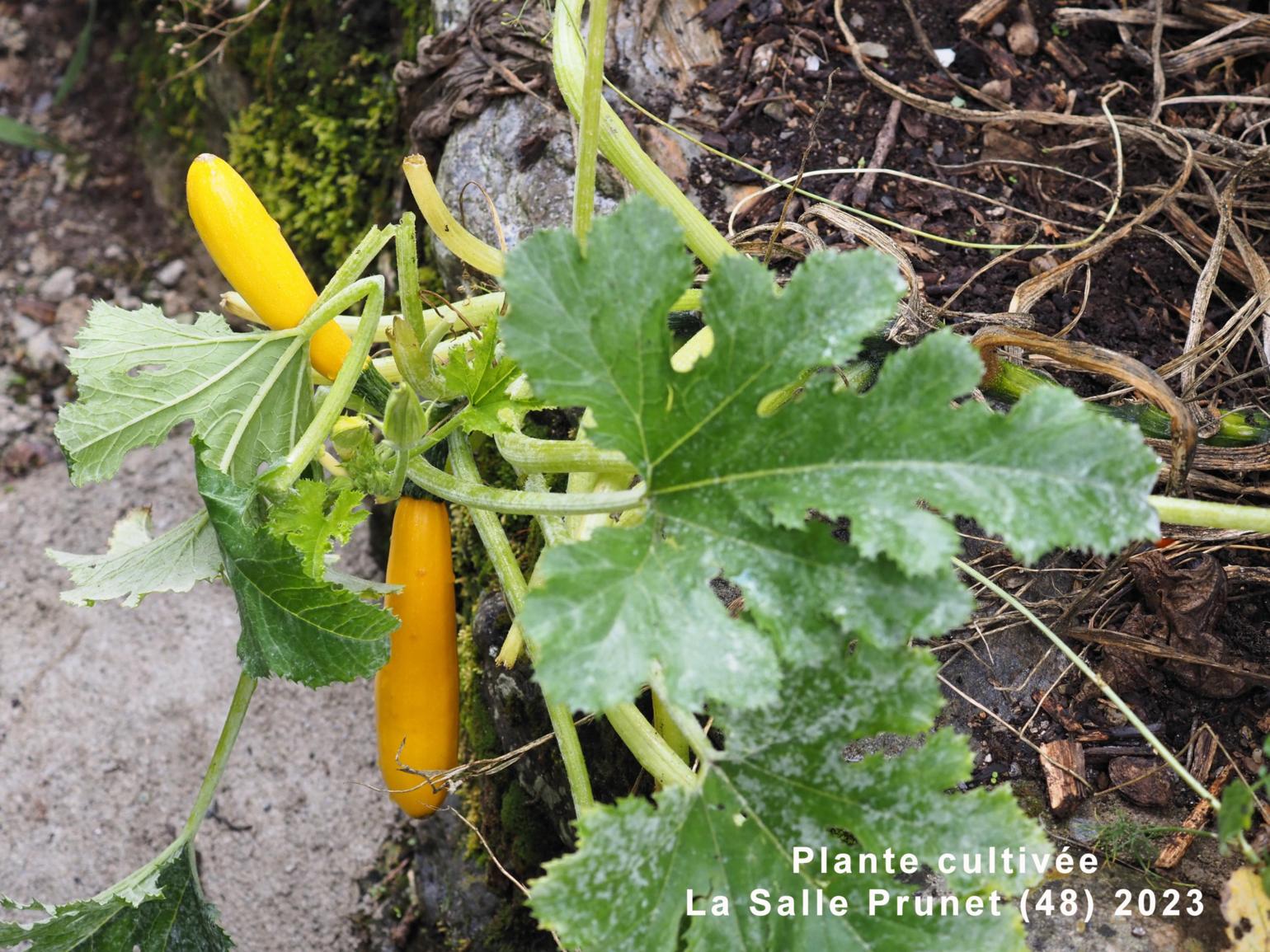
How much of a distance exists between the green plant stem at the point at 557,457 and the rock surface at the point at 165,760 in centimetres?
122

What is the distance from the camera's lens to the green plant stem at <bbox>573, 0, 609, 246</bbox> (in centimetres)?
142

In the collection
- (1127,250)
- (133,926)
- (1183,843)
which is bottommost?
(1183,843)

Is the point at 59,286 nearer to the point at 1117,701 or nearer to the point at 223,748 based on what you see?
the point at 223,748

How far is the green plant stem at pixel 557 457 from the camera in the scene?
5.31 feet

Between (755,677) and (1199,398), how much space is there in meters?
1.13

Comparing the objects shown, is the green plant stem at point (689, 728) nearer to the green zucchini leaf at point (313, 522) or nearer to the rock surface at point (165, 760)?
the green zucchini leaf at point (313, 522)

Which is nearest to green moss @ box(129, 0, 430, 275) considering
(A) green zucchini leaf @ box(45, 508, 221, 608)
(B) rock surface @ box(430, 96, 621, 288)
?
(B) rock surface @ box(430, 96, 621, 288)

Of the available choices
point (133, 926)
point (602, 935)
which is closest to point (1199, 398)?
point (602, 935)

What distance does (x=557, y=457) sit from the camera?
165 cm

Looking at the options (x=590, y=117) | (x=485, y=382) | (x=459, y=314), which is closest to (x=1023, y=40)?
(x=590, y=117)

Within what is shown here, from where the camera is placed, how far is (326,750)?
8.57 ft

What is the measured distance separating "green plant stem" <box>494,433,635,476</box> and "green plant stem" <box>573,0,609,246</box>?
0.31 metres

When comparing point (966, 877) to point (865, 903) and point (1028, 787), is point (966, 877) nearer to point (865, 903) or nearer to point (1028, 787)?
point (865, 903)

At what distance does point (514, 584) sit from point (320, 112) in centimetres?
156
